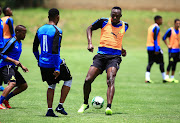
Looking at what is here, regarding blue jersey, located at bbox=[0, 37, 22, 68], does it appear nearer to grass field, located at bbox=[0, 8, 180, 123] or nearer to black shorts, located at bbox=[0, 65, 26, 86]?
black shorts, located at bbox=[0, 65, 26, 86]

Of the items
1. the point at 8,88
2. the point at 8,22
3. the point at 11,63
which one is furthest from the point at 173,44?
the point at 8,88

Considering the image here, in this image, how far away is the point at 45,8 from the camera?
5241cm

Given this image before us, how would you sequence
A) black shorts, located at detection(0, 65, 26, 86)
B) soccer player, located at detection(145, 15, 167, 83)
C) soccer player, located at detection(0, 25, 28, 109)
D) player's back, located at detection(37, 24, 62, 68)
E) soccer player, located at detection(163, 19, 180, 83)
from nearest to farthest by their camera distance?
1. player's back, located at detection(37, 24, 62, 68)
2. soccer player, located at detection(0, 25, 28, 109)
3. black shorts, located at detection(0, 65, 26, 86)
4. soccer player, located at detection(145, 15, 167, 83)
5. soccer player, located at detection(163, 19, 180, 83)

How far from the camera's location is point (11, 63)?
8992 millimetres

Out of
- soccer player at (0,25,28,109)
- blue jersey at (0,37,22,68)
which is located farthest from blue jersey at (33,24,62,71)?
blue jersey at (0,37,22,68)

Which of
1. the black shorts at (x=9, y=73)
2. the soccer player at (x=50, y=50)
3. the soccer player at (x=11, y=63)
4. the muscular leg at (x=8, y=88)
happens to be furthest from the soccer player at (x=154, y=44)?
the soccer player at (x=50, y=50)

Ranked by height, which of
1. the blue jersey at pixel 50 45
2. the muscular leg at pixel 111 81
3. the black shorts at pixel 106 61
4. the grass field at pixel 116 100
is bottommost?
the grass field at pixel 116 100

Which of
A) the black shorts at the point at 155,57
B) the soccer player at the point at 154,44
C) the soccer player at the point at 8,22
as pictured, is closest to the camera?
the soccer player at the point at 8,22

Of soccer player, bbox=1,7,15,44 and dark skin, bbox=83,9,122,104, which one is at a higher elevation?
soccer player, bbox=1,7,15,44

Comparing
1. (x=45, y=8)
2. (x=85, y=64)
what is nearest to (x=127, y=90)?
(x=85, y=64)

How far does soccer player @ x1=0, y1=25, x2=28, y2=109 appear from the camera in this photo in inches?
340

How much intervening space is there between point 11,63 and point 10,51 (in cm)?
35

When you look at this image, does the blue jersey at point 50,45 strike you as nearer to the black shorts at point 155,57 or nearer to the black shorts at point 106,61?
the black shorts at point 106,61

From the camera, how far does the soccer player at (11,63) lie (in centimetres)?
865
